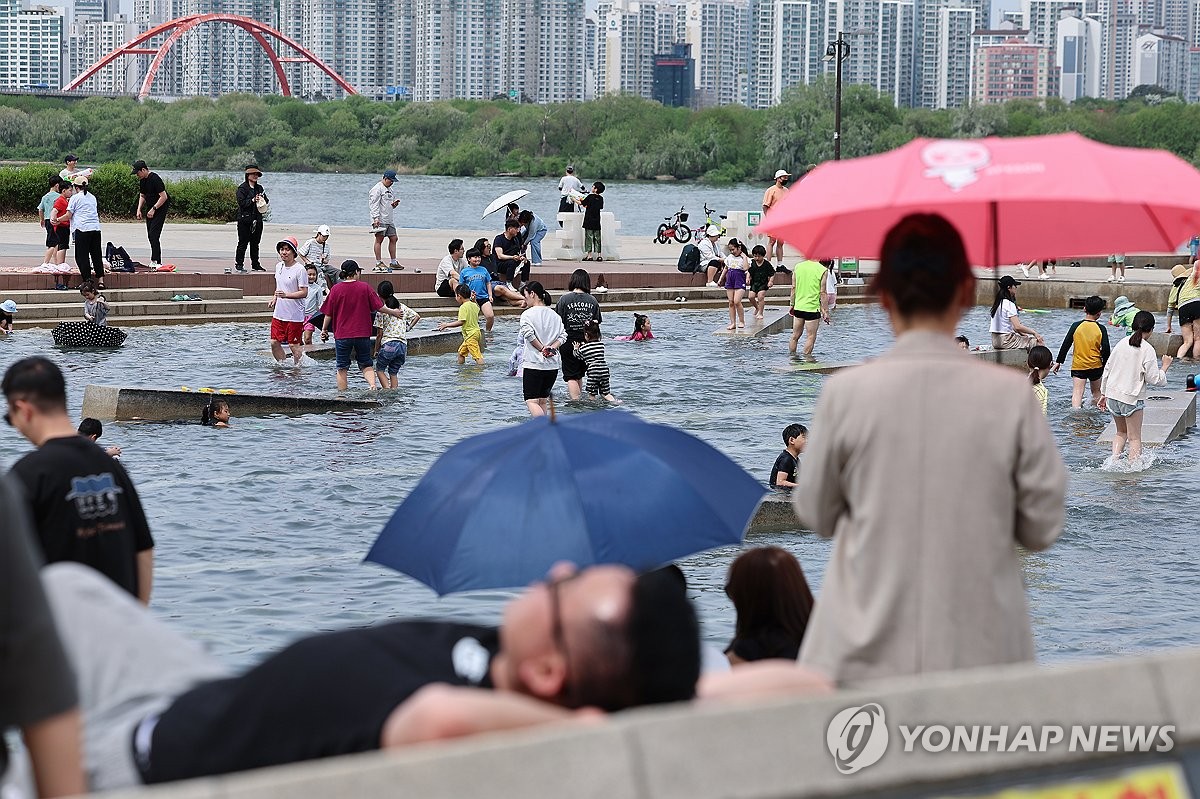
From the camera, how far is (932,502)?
12.3ft

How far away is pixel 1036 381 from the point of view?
14555 millimetres

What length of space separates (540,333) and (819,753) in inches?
486

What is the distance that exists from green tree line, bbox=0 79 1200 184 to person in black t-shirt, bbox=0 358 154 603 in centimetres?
9183

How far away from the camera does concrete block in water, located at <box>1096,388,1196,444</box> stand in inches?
627

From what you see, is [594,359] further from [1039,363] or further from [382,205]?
[382,205]

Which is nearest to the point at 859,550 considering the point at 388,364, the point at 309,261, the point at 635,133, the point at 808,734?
the point at 808,734

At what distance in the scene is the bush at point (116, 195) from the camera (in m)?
37.2

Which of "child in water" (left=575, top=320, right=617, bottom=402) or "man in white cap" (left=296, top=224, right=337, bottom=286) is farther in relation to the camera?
"man in white cap" (left=296, top=224, right=337, bottom=286)

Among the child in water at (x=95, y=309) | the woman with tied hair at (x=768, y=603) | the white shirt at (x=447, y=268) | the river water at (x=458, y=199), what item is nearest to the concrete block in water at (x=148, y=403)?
the child in water at (x=95, y=309)

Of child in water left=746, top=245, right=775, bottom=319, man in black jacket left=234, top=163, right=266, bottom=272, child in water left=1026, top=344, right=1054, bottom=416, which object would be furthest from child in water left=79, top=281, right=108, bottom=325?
child in water left=1026, top=344, right=1054, bottom=416

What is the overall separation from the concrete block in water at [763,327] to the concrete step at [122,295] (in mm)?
7423

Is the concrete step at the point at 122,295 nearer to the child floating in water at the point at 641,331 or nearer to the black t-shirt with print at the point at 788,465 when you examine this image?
the child floating in water at the point at 641,331

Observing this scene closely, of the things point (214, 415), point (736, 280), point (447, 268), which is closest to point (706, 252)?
point (736, 280)

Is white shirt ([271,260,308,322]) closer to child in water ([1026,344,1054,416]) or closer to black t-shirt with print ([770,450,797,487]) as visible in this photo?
child in water ([1026,344,1054,416])
